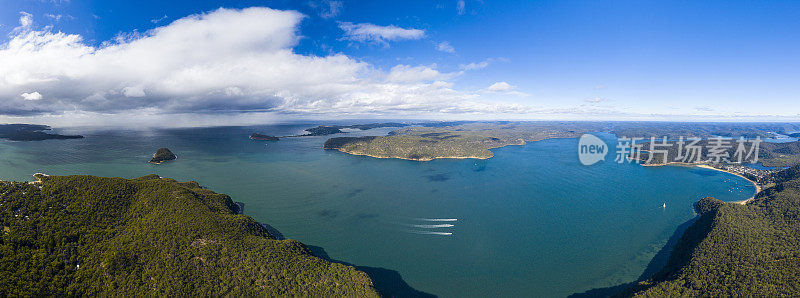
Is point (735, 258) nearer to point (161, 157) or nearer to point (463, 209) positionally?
point (463, 209)

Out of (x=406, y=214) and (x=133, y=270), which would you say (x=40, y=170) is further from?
(x=406, y=214)

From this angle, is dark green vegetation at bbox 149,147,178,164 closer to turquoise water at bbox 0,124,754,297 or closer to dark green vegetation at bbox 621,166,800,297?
turquoise water at bbox 0,124,754,297

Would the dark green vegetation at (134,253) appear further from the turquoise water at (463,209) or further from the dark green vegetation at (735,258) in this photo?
the dark green vegetation at (735,258)

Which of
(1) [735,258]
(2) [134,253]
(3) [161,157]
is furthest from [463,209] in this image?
(3) [161,157]

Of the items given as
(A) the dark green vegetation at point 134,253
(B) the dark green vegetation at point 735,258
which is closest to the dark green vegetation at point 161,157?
(A) the dark green vegetation at point 134,253

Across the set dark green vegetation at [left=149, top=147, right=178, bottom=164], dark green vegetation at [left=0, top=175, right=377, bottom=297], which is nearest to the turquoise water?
dark green vegetation at [left=149, top=147, right=178, bottom=164]

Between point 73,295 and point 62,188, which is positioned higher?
point 62,188

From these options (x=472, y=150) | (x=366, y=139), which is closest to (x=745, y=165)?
(x=472, y=150)
